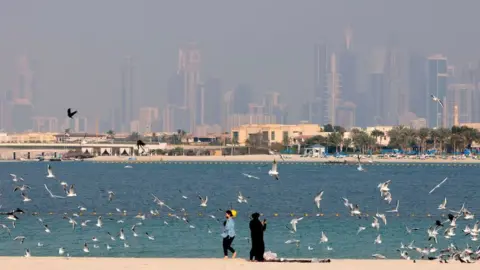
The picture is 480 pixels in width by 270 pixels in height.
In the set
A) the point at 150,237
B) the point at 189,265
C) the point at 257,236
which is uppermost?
the point at 257,236

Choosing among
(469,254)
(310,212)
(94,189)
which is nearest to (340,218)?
(310,212)

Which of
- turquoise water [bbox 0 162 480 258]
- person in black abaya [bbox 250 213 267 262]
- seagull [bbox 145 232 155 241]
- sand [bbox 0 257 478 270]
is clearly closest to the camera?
sand [bbox 0 257 478 270]

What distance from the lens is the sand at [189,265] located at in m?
29.1

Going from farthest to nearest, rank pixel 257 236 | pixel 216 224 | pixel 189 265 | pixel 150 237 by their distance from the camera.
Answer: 1. pixel 216 224
2. pixel 150 237
3. pixel 257 236
4. pixel 189 265

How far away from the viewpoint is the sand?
29.1 metres

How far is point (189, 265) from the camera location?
97.9ft

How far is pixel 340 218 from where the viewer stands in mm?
55625

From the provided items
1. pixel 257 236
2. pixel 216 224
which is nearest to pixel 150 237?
pixel 216 224

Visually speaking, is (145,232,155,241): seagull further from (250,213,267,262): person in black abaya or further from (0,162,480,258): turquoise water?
(250,213,267,262): person in black abaya

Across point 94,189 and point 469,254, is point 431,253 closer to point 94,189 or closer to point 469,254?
point 469,254

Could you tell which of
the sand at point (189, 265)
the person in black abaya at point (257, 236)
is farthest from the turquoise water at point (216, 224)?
the person in black abaya at point (257, 236)

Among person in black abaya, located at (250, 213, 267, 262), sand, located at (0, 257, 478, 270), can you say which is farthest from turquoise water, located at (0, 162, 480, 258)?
person in black abaya, located at (250, 213, 267, 262)

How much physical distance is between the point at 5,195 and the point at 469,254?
59183 millimetres

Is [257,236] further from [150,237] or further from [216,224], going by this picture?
[216,224]
